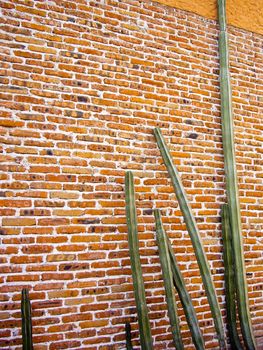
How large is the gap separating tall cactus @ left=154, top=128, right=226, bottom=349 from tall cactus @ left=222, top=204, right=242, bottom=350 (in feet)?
1.06

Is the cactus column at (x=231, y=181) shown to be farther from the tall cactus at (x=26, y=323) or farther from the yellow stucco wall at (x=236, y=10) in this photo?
the tall cactus at (x=26, y=323)

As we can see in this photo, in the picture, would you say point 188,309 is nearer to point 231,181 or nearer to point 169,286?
point 169,286

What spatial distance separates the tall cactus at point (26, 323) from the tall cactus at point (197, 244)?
1.17 metres

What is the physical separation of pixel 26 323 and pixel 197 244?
1233 mm

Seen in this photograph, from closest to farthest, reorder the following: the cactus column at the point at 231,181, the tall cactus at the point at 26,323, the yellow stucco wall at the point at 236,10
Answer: the tall cactus at the point at 26,323 → the cactus column at the point at 231,181 → the yellow stucco wall at the point at 236,10

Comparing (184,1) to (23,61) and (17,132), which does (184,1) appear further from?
(17,132)

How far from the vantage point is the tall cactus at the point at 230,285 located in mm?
2604

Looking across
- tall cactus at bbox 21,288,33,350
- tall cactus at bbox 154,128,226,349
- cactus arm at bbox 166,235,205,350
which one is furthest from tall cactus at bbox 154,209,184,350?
tall cactus at bbox 21,288,33,350

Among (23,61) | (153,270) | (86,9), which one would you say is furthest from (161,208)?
(86,9)

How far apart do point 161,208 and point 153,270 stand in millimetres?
485

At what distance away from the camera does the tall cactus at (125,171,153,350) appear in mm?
2207

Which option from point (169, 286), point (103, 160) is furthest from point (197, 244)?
point (103, 160)

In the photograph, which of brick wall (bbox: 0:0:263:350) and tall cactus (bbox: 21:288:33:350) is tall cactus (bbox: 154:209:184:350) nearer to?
brick wall (bbox: 0:0:263:350)

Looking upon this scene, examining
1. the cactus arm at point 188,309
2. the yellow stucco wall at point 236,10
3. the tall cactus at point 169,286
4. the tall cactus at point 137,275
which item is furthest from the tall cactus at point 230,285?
the yellow stucco wall at point 236,10
